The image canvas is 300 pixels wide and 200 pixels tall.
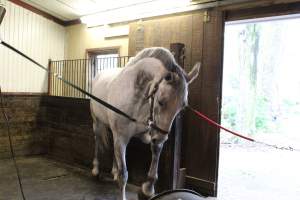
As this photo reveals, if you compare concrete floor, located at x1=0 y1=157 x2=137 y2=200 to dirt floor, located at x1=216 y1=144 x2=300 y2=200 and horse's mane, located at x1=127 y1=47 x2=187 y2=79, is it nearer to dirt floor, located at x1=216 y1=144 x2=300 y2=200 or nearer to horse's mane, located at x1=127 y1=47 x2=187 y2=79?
dirt floor, located at x1=216 y1=144 x2=300 y2=200

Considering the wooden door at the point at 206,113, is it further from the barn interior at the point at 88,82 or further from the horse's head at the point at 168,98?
the horse's head at the point at 168,98

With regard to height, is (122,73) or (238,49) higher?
(238,49)

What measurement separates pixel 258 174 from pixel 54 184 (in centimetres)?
273

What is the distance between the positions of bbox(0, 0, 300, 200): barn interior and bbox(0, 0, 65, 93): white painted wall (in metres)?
0.02

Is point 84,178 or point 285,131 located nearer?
point 84,178

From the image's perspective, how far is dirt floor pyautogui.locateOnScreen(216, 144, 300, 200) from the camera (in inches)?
119

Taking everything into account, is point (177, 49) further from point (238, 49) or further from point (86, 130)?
point (238, 49)

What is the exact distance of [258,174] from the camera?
3896 millimetres

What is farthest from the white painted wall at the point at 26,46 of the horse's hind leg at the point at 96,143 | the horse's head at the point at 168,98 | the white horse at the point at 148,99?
the horse's head at the point at 168,98

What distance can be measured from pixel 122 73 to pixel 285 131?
6.07 meters

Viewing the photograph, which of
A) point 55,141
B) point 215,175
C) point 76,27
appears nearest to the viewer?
point 215,175

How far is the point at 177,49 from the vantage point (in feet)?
8.58

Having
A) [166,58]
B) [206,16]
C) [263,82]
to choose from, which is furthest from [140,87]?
[263,82]

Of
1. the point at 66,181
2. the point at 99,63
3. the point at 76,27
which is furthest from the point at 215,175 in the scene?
the point at 76,27
